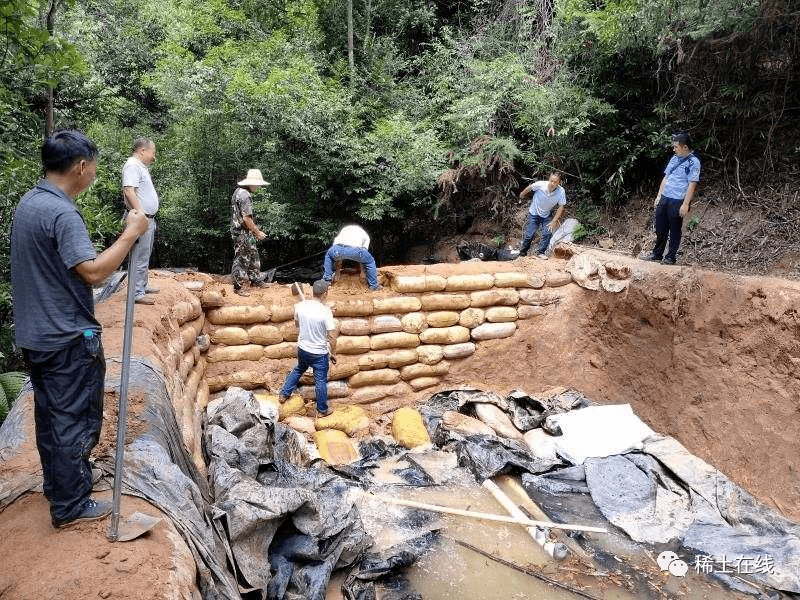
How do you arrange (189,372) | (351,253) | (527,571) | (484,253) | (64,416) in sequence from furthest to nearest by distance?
(484,253) < (351,253) < (189,372) < (527,571) < (64,416)

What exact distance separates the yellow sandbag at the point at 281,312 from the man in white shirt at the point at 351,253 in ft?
1.75

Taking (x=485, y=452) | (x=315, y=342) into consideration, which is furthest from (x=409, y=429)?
(x=315, y=342)

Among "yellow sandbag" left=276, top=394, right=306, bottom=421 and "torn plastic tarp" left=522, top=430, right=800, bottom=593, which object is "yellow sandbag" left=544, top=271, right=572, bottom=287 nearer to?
"torn plastic tarp" left=522, top=430, right=800, bottom=593

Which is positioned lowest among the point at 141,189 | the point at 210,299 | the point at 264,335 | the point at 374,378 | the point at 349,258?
the point at 374,378

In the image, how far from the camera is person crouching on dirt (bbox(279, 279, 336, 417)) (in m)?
4.83

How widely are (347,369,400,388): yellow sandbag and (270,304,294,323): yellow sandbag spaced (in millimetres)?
997

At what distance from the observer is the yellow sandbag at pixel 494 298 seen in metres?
6.00

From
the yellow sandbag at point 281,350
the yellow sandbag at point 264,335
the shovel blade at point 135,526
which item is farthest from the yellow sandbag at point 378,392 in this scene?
the shovel blade at point 135,526

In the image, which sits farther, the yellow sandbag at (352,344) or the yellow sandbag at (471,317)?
the yellow sandbag at (471,317)

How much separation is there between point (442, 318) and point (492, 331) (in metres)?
0.67

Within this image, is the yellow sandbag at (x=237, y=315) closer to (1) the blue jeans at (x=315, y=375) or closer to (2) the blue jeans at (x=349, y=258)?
(1) the blue jeans at (x=315, y=375)

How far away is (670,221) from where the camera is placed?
5.61 m

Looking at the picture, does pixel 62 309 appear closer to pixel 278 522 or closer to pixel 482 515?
pixel 278 522

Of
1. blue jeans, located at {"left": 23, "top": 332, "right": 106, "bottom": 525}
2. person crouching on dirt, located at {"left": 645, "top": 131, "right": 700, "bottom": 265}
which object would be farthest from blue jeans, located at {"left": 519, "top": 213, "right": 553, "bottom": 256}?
blue jeans, located at {"left": 23, "top": 332, "right": 106, "bottom": 525}
